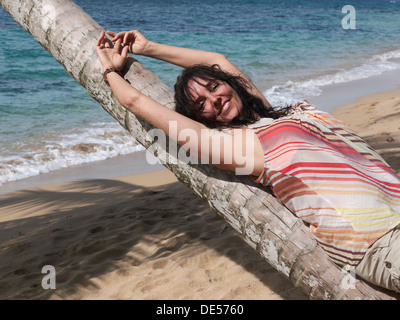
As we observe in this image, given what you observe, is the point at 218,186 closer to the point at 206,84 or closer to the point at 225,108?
the point at 225,108

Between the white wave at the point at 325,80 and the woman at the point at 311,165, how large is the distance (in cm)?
729

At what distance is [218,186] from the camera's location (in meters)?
2.41

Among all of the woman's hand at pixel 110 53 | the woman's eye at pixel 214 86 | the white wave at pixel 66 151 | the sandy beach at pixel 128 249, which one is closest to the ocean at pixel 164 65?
the white wave at pixel 66 151

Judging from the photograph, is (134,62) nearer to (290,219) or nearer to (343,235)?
(290,219)

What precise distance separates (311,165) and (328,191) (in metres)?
0.14

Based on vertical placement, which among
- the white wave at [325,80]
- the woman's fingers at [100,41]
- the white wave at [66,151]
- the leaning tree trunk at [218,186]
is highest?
the woman's fingers at [100,41]

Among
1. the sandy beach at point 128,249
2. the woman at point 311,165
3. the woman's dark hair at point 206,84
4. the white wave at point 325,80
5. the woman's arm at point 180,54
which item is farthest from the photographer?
the white wave at point 325,80

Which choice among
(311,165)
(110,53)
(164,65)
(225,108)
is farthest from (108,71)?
(164,65)

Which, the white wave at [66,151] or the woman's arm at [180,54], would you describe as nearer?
the woman's arm at [180,54]

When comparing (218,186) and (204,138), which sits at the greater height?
(204,138)

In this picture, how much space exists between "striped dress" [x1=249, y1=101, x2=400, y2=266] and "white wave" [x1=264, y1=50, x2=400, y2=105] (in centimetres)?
746

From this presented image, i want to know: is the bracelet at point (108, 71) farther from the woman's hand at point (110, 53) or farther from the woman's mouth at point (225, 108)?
the woman's mouth at point (225, 108)

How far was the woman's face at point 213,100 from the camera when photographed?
253 cm
